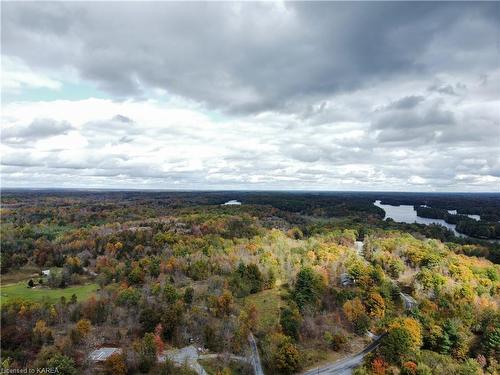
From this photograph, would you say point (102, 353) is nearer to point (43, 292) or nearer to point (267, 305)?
point (267, 305)

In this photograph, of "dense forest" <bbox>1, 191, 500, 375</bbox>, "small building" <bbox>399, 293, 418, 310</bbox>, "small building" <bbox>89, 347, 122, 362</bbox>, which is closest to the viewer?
"small building" <bbox>89, 347, 122, 362</bbox>

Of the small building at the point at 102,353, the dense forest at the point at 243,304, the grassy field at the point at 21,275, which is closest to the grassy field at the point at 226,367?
the dense forest at the point at 243,304

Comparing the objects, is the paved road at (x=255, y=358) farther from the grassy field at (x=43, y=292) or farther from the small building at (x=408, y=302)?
the grassy field at (x=43, y=292)

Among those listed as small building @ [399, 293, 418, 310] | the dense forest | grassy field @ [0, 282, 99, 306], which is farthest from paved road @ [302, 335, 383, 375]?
grassy field @ [0, 282, 99, 306]

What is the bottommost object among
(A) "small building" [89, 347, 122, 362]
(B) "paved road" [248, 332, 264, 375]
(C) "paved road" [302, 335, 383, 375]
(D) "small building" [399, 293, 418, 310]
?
(C) "paved road" [302, 335, 383, 375]

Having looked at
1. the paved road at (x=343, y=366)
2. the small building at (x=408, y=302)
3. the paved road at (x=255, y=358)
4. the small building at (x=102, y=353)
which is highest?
the small building at (x=102, y=353)

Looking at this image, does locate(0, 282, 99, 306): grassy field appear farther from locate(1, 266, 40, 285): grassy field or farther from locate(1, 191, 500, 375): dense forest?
locate(1, 266, 40, 285): grassy field

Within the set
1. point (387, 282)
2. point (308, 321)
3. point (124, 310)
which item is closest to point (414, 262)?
point (387, 282)

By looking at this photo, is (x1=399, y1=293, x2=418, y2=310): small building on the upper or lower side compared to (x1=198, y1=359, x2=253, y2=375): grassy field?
upper
